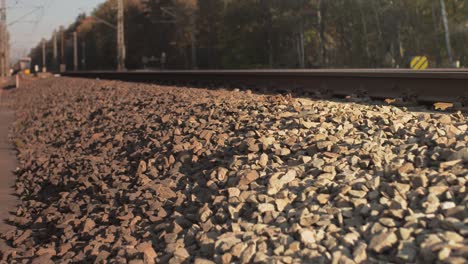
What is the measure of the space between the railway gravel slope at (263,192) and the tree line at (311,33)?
27.8 meters

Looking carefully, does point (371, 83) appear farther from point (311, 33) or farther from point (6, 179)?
point (311, 33)

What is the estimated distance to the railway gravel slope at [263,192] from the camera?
411 centimetres

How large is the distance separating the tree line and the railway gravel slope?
91.1ft

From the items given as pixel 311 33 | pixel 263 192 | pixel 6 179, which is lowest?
pixel 6 179

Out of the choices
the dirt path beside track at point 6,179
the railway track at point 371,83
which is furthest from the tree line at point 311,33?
the dirt path beside track at point 6,179

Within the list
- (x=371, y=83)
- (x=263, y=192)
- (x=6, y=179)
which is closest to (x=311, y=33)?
(x=371, y=83)

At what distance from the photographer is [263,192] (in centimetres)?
511

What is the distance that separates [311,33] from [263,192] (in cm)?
5609

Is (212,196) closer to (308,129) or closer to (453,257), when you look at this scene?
(308,129)

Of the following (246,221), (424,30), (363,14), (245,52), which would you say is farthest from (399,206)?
(245,52)

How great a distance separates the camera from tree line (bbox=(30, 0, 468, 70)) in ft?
147

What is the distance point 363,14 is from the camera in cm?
5162

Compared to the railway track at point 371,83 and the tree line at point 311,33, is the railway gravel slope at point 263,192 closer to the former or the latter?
the railway track at point 371,83

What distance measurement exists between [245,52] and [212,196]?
2460 inches
